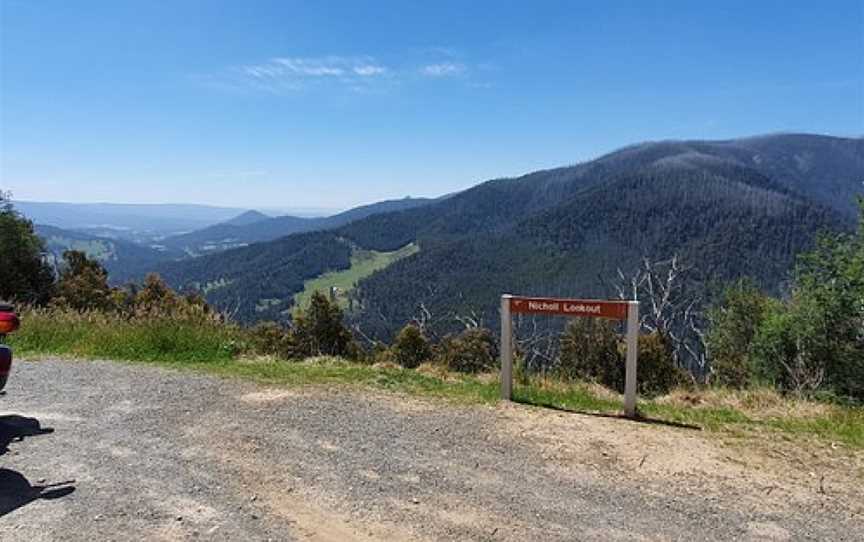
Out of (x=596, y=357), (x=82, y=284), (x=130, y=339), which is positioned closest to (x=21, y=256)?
(x=82, y=284)

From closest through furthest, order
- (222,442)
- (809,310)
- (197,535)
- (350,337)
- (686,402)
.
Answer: (197,535), (222,442), (686,402), (809,310), (350,337)

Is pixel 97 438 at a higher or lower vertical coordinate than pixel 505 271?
higher

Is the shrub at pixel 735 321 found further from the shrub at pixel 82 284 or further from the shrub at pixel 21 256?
the shrub at pixel 21 256

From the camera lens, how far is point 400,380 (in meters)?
8.94

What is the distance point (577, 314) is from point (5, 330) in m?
5.62

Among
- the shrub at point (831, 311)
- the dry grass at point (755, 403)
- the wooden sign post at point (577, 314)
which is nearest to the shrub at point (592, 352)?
the shrub at point (831, 311)

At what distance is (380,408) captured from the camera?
7445mm

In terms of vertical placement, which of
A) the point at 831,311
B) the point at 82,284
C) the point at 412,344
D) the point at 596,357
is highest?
the point at 831,311

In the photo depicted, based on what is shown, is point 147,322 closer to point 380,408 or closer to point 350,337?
point 380,408

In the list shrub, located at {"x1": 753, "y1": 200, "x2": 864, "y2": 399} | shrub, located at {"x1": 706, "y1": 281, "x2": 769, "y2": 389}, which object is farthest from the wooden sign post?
shrub, located at {"x1": 706, "y1": 281, "x2": 769, "y2": 389}

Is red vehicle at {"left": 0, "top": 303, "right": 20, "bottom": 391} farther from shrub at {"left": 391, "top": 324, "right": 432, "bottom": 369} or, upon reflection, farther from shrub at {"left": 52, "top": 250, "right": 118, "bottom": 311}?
shrub at {"left": 391, "top": 324, "right": 432, "bottom": 369}

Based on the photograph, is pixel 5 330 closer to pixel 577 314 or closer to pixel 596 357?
pixel 577 314

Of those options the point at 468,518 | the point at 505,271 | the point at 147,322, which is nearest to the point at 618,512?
the point at 468,518

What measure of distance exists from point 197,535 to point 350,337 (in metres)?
34.7
